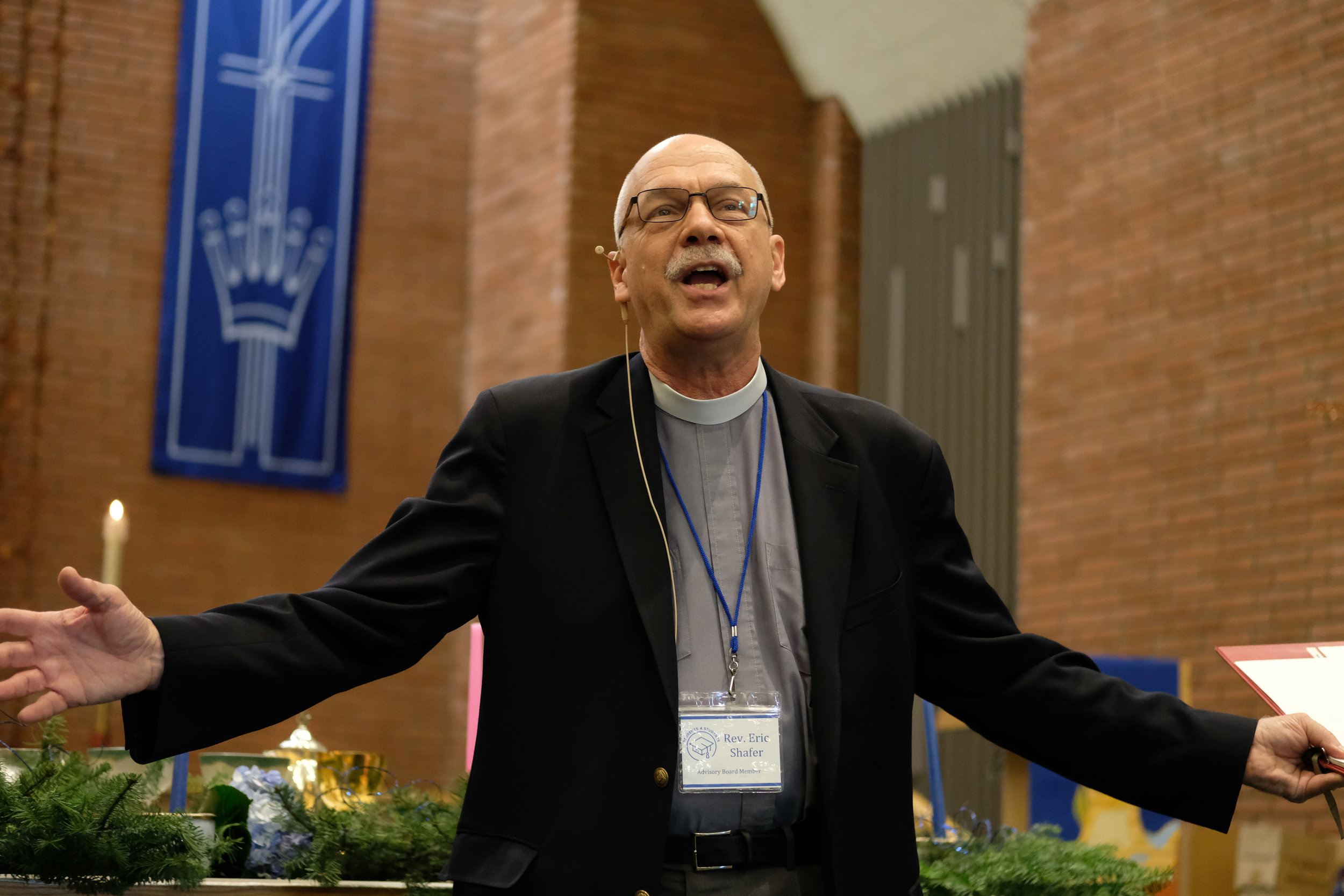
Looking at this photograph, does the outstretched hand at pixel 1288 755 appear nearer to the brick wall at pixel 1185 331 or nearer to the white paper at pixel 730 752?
the white paper at pixel 730 752

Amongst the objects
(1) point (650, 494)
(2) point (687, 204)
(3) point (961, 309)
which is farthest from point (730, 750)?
(3) point (961, 309)

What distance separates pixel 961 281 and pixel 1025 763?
14.4ft

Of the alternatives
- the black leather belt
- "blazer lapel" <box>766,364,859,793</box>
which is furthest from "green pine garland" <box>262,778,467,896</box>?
"blazer lapel" <box>766,364,859,793</box>

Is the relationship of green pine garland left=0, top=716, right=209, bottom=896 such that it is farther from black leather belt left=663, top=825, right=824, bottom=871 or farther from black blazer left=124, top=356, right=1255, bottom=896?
black leather belt left=663, top=825, right=824, bottom=871

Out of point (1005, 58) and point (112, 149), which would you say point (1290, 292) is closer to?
point (1005, 58)

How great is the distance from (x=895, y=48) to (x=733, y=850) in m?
6.95

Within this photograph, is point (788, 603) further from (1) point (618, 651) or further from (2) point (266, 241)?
(2) point (266, 241)

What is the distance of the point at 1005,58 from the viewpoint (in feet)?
24.9

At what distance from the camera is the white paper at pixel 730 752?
1696mm

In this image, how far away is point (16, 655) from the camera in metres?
1.43

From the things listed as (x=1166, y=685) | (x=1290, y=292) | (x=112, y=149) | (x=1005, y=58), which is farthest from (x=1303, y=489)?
(x=112, y=149)

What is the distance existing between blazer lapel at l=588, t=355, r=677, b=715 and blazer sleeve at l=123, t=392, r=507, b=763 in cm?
→ 13

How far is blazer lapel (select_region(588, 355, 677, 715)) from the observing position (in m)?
1.74

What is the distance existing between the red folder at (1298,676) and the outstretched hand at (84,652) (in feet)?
4.08
